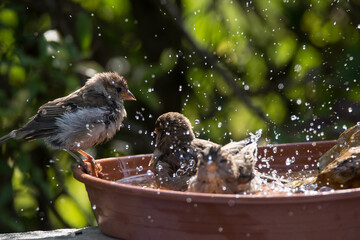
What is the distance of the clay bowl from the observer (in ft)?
8.07

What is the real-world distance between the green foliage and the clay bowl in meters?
1.82

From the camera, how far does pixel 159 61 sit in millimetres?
4766

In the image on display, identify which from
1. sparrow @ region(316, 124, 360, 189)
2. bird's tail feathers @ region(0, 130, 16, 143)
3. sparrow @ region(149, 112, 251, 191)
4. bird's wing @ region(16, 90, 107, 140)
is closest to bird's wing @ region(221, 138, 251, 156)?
sparrow @ region(149, 112, 251, 191)

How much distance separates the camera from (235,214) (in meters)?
2.49

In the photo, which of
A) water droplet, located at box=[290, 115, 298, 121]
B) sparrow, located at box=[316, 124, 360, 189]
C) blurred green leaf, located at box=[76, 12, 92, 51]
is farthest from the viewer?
water droplet, located at box=[290, 115, 298, 121]

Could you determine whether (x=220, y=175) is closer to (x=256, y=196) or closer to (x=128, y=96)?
(x=256, y=196)

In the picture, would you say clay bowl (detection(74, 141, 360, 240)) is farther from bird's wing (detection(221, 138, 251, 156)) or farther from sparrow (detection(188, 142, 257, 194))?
bird's wing (detection(221, 138, 251, 156))

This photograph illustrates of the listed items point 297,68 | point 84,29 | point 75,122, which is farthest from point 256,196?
point 297,68

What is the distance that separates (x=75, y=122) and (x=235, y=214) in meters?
2.02

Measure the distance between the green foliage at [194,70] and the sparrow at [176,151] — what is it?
42 cm

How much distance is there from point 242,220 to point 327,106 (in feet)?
7.24

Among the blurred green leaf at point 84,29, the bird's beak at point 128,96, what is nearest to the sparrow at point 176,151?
the bird's beak at point 128,96

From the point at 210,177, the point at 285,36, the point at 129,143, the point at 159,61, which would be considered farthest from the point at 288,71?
the point at 210,177

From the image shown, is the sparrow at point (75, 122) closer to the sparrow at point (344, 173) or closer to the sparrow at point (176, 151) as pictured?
the sparrow at point (176, 151)
